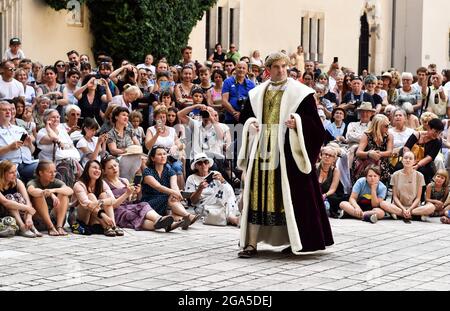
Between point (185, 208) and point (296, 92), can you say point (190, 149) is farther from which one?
point (296, 92)

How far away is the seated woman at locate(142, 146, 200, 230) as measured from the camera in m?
12.9

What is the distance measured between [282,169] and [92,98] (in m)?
5.74

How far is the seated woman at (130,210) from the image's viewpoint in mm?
12203

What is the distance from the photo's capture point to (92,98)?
613 inches

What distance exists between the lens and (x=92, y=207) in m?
11.8

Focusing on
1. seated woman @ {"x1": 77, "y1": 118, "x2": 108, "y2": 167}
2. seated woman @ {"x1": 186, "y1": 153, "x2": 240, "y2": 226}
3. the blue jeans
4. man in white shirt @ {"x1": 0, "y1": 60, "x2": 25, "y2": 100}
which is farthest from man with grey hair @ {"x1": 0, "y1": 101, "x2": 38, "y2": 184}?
seated woman @ {"x1": 186, "y1": 153, "x2": 240, "y2": 226}

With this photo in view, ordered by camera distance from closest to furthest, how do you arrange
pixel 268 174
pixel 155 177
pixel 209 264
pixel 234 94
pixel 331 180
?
1. pixel 209 264
2. pixel 268 174
3. pixel 155 177
4. pixel 331 180
5. pixel 234 94

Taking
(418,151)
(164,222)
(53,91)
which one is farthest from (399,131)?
(164,222)

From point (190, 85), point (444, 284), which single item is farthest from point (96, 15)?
point (444, 284)

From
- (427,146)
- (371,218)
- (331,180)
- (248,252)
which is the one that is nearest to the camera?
(248,252)

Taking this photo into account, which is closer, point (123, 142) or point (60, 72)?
point (123, 142)

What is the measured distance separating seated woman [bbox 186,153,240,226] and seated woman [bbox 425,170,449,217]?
279 centimetres

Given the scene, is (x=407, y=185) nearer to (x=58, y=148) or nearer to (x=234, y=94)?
(x=234, y=94)

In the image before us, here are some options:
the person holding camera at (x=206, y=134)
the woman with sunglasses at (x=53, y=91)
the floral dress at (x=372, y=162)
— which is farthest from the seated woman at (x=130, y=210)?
the floral dress at (x=372, y=162)
